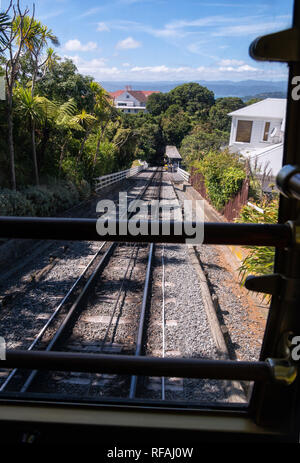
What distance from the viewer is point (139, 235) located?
2.40 feet

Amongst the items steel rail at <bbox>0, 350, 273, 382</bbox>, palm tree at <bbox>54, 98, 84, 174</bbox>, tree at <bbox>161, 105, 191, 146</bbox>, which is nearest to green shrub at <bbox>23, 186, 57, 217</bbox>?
palm tree at <bbox>54, 98, 84, 174</bbox>

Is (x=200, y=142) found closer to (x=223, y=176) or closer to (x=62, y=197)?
(x=223, y=176)

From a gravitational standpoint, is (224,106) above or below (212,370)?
above

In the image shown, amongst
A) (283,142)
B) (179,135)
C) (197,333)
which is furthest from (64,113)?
(179,135)

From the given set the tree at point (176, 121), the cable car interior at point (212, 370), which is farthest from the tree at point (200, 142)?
the cable car interior at point (212, 370)

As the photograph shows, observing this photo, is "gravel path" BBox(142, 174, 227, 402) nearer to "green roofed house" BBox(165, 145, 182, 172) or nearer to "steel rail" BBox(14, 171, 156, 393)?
"steel rail" BBox(14, 171, 156, 393)

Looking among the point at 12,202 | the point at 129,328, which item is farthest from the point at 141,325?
the point at 12,202

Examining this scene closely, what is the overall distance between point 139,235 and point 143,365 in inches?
13.5

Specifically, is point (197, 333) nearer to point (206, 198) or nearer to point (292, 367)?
point (292, 367)

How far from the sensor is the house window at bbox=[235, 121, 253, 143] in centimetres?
1172

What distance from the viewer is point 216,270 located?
521 centimetres

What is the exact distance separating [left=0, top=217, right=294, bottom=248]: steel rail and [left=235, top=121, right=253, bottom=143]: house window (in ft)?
38.7
